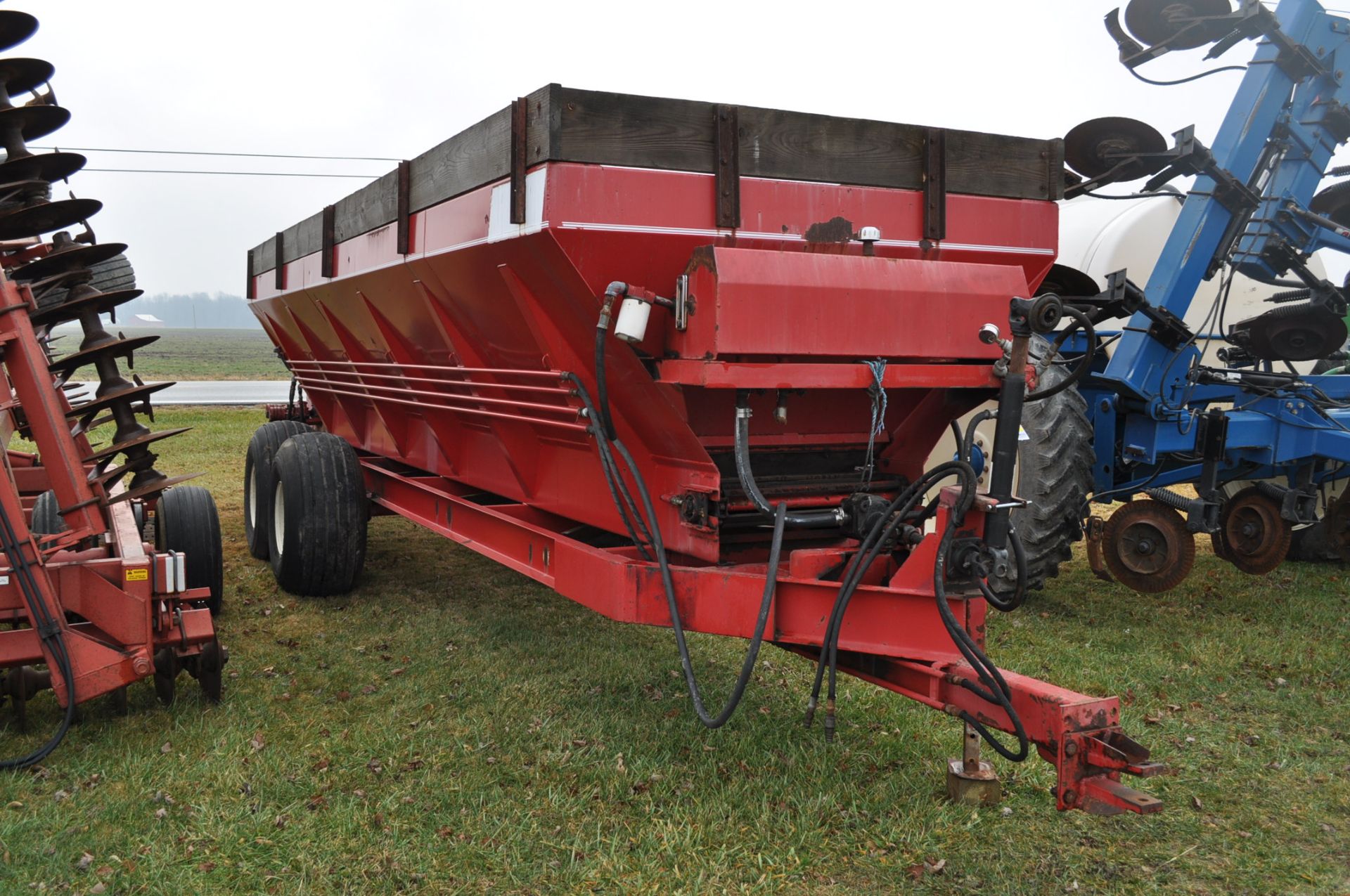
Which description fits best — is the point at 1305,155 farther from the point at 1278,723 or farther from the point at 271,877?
the point at 271,877

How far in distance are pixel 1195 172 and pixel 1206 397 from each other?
1.38 meters

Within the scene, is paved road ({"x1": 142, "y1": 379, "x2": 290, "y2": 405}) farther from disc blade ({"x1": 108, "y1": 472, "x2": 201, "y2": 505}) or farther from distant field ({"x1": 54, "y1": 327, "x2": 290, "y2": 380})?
disc blade ({"x1": 108, "y1": 472, "x2": 201, "y2": 505})

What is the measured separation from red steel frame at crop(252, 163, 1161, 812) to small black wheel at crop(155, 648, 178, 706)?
1.51 meters

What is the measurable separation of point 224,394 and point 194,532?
77.0ft

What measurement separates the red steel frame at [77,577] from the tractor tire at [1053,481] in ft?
14.1

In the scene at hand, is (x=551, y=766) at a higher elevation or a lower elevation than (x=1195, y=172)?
lower

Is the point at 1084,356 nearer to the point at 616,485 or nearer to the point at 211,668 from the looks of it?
the point at 616,485

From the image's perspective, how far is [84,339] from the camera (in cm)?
474

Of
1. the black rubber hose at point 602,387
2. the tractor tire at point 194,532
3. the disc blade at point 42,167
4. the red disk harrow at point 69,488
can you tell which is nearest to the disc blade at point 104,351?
the red disk harrow at point 69,488

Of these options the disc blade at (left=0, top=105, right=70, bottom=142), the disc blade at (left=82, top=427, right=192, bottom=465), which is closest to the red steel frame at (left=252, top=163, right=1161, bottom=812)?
the disc blade at (left=82, top=427, right=192, bottom=465)

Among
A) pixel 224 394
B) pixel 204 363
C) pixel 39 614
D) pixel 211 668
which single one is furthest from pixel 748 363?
pixel 204 363

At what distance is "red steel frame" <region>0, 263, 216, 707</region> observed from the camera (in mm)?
3992

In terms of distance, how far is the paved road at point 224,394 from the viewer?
23.5m

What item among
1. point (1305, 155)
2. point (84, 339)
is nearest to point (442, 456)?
point (84, 339)
